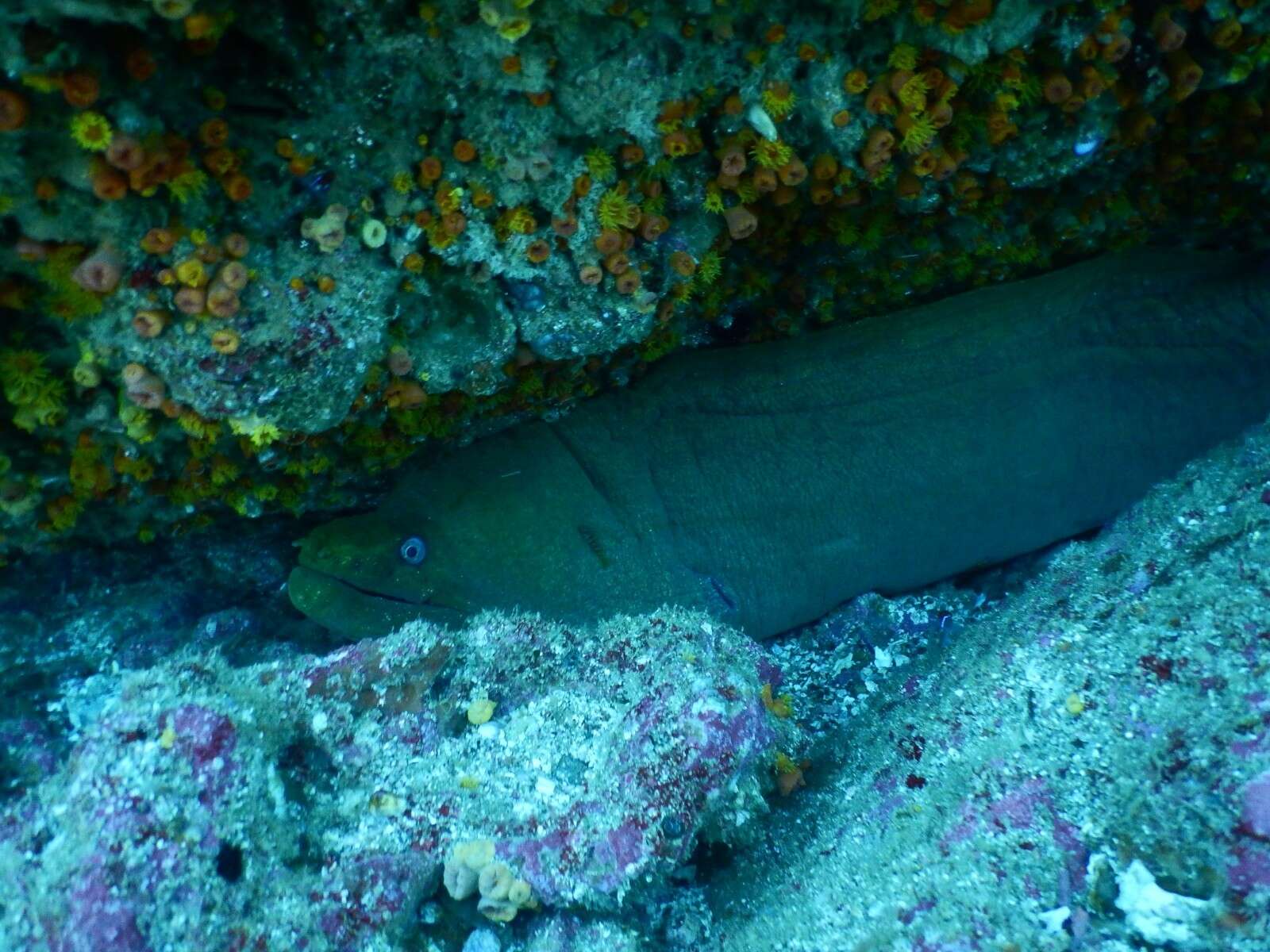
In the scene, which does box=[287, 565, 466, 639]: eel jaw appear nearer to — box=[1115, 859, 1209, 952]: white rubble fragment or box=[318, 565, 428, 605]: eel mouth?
box=[318, 565, 428, 605]: eel mouth

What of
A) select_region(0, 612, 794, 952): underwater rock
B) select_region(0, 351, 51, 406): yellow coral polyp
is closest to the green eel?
select_region(0, 612, 794, 952): underwater rock

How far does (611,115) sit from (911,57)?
35.0 inches

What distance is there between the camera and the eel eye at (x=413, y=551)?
3590 mm

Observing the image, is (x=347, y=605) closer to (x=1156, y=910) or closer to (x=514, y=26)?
(x=514, y=26)

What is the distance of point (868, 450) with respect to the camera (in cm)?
412

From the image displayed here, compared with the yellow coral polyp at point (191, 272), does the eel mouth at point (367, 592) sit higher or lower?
lower

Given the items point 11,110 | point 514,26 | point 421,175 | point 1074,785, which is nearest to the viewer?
point 11,110

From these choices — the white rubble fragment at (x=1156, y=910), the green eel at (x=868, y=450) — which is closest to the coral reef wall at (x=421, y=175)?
the green eel at (x=868, y=450)

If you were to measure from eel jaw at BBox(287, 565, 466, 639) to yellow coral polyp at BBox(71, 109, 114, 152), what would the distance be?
6.41 ft

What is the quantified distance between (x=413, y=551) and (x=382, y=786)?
1371 millimetres

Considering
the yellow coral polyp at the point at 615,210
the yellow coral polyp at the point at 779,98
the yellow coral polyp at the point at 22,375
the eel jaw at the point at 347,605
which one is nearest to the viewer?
the yellow coral polyp at the point at 22,375

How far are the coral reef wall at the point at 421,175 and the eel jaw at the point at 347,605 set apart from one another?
1.28 feet

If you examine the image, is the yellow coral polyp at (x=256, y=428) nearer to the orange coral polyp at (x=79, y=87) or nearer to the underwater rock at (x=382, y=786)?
the underwater rock at (x=382, y=786)

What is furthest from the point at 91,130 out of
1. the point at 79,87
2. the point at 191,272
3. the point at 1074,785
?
the point at 1074,785
